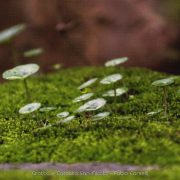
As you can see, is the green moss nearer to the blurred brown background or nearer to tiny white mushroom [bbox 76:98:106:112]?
tiny white mushroom [bbox 76:98:106:112]

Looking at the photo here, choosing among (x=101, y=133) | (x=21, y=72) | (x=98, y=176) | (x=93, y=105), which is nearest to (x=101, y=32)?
(x=21, y=72)

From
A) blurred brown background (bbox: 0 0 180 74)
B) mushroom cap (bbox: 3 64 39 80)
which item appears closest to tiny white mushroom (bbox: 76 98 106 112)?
mushroom cap (bbox: 3 64 39 80)

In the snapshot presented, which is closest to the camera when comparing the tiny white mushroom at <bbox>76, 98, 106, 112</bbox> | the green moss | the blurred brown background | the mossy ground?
the green moss

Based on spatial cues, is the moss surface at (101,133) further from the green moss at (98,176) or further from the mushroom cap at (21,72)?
the mushroom cap at (21,72)

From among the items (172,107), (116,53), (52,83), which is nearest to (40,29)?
(116,53)

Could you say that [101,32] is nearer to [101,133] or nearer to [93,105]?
[93,105]

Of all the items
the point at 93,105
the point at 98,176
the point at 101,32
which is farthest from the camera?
the point at 101,32

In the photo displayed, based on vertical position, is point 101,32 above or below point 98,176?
above
